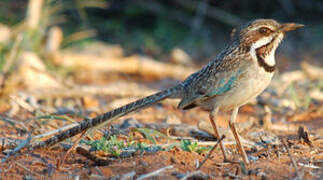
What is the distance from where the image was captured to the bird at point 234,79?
3932 mm

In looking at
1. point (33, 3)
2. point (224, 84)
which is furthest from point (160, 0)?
point (224, 84)

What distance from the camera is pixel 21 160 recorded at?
3.95 m

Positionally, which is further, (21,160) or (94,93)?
(94,93)

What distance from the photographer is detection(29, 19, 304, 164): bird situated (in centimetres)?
393

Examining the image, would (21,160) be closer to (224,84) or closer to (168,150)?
(168,150)

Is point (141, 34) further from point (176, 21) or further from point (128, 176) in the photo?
point (128, 176)

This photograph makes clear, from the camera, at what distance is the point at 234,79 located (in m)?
4.00

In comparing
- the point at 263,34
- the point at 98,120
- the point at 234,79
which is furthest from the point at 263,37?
the point at 98,120

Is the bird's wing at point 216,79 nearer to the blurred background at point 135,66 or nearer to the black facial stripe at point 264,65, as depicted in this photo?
the black facial stripe at point 264,65

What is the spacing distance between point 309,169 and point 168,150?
112 cm

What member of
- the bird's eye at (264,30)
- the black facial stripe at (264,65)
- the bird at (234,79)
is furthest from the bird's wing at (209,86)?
the bird's eye at (264,30)

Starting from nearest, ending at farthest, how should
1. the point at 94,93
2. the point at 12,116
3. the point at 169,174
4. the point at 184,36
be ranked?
the point at 169,174 → the point at 12,116 → the point at 94,93 → the point at 184,36

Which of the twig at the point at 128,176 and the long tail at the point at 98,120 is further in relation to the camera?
the long tail at the point at 98,120

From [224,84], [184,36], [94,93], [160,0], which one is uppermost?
[160,0]
